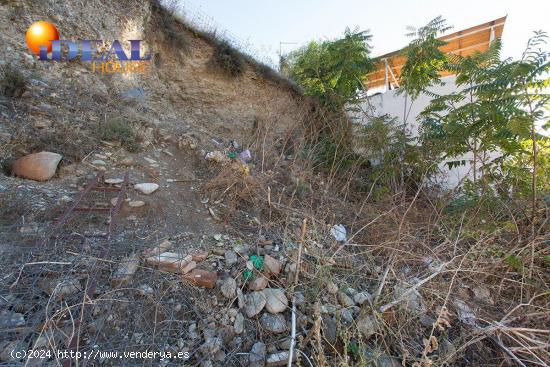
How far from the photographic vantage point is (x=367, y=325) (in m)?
1.78

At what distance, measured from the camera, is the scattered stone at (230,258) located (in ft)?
6.66

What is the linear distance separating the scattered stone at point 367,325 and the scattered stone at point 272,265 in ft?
2.17

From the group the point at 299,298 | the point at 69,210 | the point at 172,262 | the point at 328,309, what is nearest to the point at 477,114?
the point at 328,309

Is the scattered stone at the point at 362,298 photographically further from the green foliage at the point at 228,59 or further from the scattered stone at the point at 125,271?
the green foliage at the point at 228,59

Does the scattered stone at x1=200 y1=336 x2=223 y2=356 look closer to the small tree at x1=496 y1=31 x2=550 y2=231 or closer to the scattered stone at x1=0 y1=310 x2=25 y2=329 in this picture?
the scattered stone at x1=0 y1=310 x2=25 y2=329

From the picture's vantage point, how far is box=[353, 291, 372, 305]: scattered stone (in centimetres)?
195

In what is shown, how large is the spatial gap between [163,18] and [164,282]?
16.0 feet

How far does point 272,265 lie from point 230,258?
336 mm

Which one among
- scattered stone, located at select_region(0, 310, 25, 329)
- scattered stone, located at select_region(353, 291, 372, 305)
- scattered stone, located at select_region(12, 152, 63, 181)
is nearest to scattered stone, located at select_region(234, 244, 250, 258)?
scattered stone, located at select_region(353, 291, 372, 305)

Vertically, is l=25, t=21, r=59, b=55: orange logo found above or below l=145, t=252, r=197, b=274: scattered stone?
above

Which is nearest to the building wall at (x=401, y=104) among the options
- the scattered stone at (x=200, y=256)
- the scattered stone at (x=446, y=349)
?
the scattered stone at (x=446, y=349)

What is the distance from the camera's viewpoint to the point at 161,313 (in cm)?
158

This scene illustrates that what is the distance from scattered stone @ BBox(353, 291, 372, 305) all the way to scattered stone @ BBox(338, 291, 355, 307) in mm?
39

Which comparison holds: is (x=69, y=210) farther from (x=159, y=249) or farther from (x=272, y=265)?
(x=272, y=265)
